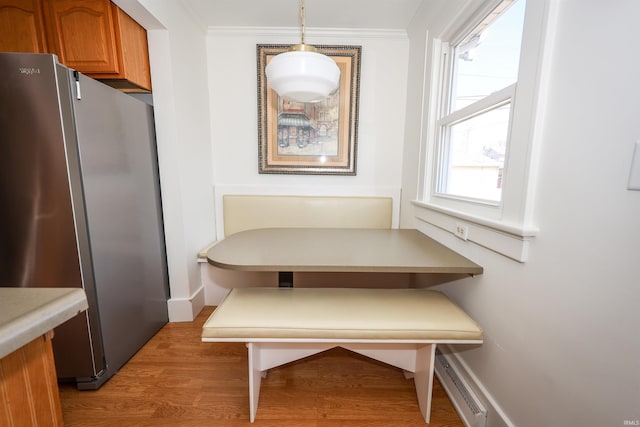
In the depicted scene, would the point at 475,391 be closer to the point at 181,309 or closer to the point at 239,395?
the point at 239,395

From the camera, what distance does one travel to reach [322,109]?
230 centimetres

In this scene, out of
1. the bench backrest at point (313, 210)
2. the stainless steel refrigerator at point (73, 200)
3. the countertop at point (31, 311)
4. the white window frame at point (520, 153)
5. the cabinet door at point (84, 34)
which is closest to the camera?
the countertop at point (31, 311)

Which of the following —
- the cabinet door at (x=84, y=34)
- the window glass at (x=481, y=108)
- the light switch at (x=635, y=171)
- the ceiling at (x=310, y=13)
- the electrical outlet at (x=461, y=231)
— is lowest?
the electrical outlet at (x=461, y=231)

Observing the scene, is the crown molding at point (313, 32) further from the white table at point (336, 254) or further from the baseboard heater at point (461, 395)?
the baseboard heater at point (461, 395)

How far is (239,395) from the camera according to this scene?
139cm

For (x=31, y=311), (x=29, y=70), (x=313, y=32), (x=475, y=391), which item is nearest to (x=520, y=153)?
(x=475, y=391)

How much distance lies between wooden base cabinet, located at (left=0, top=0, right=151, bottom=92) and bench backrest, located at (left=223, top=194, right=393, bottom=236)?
1.24 metres

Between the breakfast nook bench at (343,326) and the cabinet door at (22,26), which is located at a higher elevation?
the cabinet door at (22,26)

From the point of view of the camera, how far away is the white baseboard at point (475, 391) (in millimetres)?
1103

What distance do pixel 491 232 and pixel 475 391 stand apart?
31.0 inches

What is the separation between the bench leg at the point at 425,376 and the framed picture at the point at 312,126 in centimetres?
157

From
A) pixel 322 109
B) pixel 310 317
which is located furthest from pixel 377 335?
pixel 322 109

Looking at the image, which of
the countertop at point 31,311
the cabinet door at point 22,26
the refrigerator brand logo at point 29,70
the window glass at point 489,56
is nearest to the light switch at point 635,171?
the window glass at point 489,56

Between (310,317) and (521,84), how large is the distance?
1.28 metres
